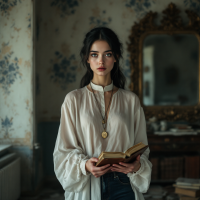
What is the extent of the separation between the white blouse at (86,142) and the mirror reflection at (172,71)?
2309mm

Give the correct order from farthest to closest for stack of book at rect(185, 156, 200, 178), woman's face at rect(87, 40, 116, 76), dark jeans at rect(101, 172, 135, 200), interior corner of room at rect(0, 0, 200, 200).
Result: interior corner of room at rect(0, 0, 200, 200)
stack of book at rect(185, 156, 200, 178)
woman's face at rect(87, 40, 116, 76)
dark jeans at rect(101, 172, 135, 200)

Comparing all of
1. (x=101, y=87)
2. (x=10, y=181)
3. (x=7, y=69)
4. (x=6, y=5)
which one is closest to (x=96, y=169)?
(x=101, y=87)

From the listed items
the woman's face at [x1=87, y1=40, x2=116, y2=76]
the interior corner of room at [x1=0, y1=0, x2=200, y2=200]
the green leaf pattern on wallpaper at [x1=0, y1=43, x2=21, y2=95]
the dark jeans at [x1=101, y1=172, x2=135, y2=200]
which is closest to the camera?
the dark jeans at [x1=101, y1=172, x2=135, y2=200]

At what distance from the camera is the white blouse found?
130 centimetres

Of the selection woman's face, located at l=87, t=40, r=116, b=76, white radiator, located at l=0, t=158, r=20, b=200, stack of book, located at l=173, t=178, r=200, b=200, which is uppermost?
woman's face, located at l=87, t=40, r=116, b=76

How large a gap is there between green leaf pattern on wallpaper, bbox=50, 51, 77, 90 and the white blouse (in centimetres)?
221

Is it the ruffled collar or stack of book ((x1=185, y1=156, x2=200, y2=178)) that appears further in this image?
stack of book ((x1=185, y1=156, x2=200, y2=178))

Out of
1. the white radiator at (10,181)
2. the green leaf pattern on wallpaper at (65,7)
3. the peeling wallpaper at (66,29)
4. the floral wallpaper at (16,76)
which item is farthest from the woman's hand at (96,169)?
the green leaf pattern on wallpaper at (65,7)

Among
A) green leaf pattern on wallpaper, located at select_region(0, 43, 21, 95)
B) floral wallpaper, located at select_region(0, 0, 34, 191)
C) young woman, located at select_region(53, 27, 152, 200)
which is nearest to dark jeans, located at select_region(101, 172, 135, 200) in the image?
young woman, located at select_region(53, 27, 152, 200)

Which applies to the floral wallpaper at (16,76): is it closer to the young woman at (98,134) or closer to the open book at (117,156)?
the young woman at (98,134)

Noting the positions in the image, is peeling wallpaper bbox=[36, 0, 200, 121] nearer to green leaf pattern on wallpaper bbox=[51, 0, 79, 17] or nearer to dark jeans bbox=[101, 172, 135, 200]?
green leaf pattern on wallpaper bbox=[51, 0, 79, 17]

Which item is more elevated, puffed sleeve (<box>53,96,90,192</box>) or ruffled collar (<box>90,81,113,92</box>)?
ruffled collar (<box>90,81,113,92</box>)

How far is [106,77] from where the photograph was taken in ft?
4.83

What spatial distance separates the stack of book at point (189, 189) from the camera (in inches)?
104
